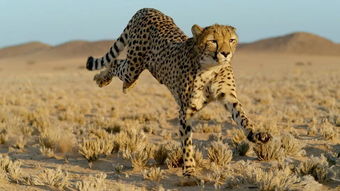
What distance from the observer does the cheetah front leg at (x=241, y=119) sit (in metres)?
4.85

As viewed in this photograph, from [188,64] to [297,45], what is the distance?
88733 mm

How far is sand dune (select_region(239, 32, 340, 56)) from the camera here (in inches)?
3497

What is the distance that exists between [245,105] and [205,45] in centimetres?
967

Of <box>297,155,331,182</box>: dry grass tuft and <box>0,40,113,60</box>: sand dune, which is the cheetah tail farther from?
<box>0,40,113,60</box>: sand dune

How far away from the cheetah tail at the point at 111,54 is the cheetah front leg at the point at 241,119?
2.90m

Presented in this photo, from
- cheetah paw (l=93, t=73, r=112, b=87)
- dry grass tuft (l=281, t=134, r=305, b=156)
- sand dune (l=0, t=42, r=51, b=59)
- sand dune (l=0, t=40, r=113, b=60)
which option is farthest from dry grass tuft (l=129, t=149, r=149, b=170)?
sand dune (l=0, t=42, r=51, b=59)

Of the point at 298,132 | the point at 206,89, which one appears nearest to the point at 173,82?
the point at 206,89

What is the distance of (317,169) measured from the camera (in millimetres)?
5395

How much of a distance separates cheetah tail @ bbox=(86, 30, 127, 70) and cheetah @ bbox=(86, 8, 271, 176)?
0.46m

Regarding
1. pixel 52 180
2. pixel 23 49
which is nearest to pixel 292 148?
pixel 52 180

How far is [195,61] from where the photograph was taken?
538 cm

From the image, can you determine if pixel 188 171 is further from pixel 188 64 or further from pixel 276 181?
pixel 188 64

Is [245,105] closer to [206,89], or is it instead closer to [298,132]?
[298,132]

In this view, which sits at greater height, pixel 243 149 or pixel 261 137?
pixel 261 137
